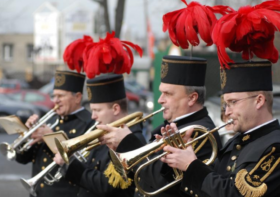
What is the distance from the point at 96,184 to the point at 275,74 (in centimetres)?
633

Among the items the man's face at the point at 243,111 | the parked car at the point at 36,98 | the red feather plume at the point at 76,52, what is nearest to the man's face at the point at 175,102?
the man's face at the point at 243,111

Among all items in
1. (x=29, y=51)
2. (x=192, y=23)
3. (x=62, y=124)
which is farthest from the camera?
(x=29, y=51)

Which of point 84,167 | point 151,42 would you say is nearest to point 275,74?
point 84,167

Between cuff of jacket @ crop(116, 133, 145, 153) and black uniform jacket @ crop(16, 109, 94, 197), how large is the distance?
1.43 m

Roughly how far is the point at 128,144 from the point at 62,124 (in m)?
1.79

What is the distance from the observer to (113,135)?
4.06 metres

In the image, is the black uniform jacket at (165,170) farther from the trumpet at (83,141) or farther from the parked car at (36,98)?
the parked car at (36,98)

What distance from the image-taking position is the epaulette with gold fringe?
3.09 meters

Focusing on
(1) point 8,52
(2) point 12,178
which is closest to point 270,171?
(2) point 12,178

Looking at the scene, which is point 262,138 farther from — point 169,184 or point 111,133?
point 111,133

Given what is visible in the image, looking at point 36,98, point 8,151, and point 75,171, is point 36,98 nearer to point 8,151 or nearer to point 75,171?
point 8,151

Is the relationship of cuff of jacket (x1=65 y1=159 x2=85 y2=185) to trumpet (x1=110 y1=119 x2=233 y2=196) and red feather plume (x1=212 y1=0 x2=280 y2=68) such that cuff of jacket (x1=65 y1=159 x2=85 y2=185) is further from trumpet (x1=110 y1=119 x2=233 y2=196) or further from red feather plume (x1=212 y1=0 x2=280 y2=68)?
red feather plume (x1=212 y1=0 x2=280 y2=68)

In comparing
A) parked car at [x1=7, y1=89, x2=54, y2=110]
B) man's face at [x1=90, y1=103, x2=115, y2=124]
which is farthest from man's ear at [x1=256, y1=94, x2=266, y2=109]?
Result: parked car at [x1=7, y1=89, x2=54, y2=110]

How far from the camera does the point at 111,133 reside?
407 cm
